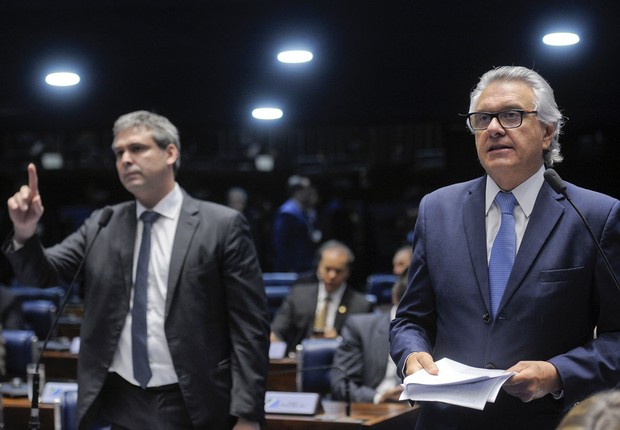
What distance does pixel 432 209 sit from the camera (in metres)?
2.28

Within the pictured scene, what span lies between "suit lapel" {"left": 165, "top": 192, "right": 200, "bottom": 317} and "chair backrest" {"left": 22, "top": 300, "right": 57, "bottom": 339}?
4.10 metres

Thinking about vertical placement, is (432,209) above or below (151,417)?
above

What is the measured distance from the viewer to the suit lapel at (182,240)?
2930mm

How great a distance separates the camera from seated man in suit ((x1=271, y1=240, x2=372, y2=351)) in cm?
652

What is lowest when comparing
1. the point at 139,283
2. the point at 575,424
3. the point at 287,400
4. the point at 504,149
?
the point at 287,400

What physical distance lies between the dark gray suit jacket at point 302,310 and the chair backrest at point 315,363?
1428 mm

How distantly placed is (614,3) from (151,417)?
10.4 feet

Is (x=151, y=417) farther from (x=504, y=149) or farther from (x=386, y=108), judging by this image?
(x=386, y=108)

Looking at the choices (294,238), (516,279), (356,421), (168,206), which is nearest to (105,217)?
(168,206)

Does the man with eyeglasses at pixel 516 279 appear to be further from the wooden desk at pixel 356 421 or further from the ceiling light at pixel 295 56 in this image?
the ceiling light at pixel 295 56

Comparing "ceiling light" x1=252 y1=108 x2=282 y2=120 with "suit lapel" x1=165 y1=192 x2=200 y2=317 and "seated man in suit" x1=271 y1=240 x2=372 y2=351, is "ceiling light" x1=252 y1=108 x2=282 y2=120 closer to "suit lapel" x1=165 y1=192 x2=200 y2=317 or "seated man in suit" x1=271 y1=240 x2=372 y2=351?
"seated man in suit" x1=271 y1=240 x2=372 y2=351

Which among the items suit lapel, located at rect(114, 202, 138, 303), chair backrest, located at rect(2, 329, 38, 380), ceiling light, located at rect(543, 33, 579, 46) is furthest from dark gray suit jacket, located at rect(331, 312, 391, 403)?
suit lapel, located at rect(114, 202, 138, 303)

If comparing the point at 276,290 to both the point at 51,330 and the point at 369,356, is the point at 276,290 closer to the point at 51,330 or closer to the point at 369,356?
the point at 369,356

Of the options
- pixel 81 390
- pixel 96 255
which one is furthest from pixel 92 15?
pixel 81 390
